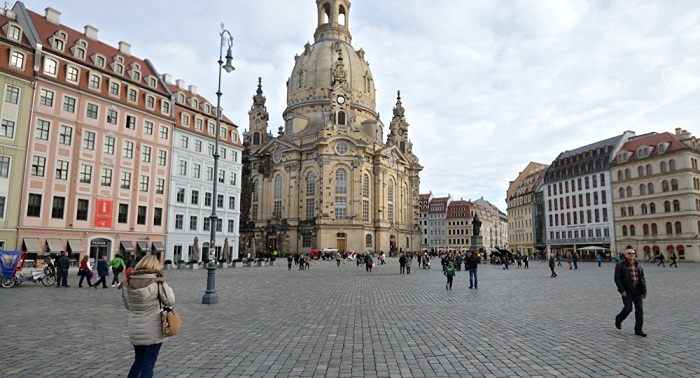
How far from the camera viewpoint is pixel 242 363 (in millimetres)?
6867

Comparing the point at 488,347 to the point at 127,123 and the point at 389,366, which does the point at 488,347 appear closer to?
the point at 389,366

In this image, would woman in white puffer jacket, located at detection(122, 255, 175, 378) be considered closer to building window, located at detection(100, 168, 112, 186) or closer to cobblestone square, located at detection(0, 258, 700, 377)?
cobblestone square, located at detection(0, 258, 700, 377)

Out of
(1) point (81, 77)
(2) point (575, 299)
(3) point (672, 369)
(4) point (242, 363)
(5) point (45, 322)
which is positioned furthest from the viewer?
(1) point (81, 77)

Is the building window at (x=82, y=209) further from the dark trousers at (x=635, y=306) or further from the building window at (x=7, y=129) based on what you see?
the dark trousers at (x=635, y=306)

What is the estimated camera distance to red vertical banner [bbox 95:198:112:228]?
35.3m

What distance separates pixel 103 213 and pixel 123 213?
1909 millimetres

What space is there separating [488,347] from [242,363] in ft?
14.7

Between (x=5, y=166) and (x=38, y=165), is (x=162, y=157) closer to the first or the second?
(x=38, y=165)

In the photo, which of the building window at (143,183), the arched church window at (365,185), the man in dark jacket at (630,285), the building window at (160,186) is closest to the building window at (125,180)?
the building window at (143,183)

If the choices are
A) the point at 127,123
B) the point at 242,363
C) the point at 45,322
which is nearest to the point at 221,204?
the point at 127,123

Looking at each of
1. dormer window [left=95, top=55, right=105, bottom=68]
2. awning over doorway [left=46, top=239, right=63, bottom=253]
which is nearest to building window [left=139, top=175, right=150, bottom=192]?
awning over doorway [left=46, top=239, right=63, bottom=253]

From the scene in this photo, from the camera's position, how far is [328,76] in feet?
279

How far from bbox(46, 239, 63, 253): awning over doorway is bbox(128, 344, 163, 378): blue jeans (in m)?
33.4

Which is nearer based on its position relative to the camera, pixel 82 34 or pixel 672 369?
pixel 672 369
